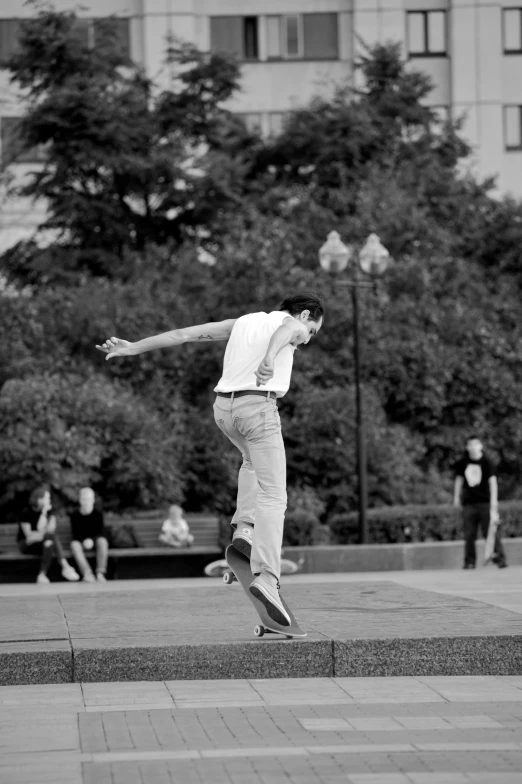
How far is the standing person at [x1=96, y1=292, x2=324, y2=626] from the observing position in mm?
7195

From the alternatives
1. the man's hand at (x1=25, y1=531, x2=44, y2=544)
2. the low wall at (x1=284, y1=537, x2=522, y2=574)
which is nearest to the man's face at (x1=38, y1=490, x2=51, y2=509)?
the man's hand at (x1=25, y1=531, x2=44, y2=544)

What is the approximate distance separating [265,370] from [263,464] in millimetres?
575

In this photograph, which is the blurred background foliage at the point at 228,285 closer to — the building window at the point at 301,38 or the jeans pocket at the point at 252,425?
the building window at the point at 301,38

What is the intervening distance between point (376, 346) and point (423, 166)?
743cm

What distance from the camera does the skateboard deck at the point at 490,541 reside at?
17203 millimetres

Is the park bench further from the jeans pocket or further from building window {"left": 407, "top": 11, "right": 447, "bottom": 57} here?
building window {"left": 407, "top": 11, "right": 447, "bottom": 57}

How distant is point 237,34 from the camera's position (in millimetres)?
41375

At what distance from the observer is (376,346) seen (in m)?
24.5

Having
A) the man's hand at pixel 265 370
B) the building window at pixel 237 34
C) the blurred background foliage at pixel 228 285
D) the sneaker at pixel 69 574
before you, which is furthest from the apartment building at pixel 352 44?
the man's hand at pixel 265 370

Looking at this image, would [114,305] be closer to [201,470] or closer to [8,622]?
[201,470]

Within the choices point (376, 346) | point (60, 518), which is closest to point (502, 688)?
point (60, 518)

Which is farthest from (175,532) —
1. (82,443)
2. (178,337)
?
(178,337)

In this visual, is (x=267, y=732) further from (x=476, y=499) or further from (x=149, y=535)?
(x=149, y=535)

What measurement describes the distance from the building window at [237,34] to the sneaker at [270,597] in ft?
116
